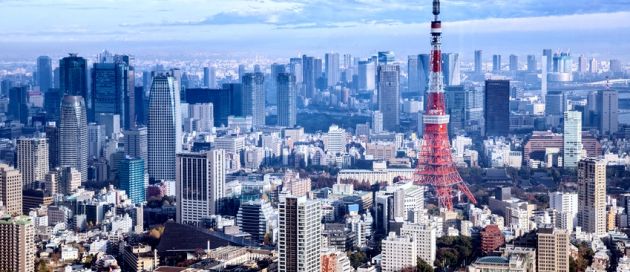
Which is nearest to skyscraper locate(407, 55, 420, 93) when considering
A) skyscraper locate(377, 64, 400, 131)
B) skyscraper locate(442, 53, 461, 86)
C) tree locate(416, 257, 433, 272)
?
skyscraper locate(377, 64, 400, 131)

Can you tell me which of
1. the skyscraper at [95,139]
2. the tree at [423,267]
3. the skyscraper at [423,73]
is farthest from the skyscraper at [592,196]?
the skyscraper at [95,139]

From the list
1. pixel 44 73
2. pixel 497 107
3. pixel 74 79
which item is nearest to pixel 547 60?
pixel 497 107

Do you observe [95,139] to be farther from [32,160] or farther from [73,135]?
[32,160]

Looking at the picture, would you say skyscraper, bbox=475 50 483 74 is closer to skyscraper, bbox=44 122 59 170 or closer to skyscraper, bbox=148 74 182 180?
skyscraper, bbox=148 74 182 180

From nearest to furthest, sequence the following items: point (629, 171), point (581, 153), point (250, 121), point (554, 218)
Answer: point (554, 218) → point (629, 171) → point (581, 153) → point (250, 121)

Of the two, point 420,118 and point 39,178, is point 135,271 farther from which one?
point 420,118

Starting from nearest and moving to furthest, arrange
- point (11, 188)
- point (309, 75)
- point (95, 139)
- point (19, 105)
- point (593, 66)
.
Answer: point (11, 188) < point (593, 66) < point (95, 139) < point (19, 105) < point (309, 75)

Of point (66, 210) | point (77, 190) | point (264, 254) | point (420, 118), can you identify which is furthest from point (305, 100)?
point (264, 254)
